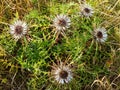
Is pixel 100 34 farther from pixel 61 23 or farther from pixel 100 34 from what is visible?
pixel 61 23

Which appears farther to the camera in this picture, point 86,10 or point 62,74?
point 86,10

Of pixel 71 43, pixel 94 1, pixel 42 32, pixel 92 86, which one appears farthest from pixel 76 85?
pixel 94 1

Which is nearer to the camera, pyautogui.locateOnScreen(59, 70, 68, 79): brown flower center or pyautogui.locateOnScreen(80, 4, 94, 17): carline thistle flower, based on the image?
pyautogui.locateOnScreen(59, 70, 68, 79): brown flower center

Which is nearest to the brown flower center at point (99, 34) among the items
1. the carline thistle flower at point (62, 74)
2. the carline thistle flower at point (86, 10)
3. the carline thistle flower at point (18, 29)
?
the carline thistle flower at point (86, 10)

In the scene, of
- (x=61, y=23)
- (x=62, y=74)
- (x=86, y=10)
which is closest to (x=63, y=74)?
(x=62, y=74)

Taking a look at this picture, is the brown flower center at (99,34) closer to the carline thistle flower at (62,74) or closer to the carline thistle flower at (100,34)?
the carline thistle flower at (100,34)

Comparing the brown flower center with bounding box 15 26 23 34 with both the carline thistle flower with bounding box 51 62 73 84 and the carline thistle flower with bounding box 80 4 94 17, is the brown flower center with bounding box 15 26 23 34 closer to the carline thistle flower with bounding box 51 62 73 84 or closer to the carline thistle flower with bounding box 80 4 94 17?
the carline thistle flower with bounding box 51 62 73 84

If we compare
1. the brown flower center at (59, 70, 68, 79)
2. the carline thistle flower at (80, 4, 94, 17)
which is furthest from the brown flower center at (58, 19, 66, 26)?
the brown flower center at (59, 70, 68, 79)
